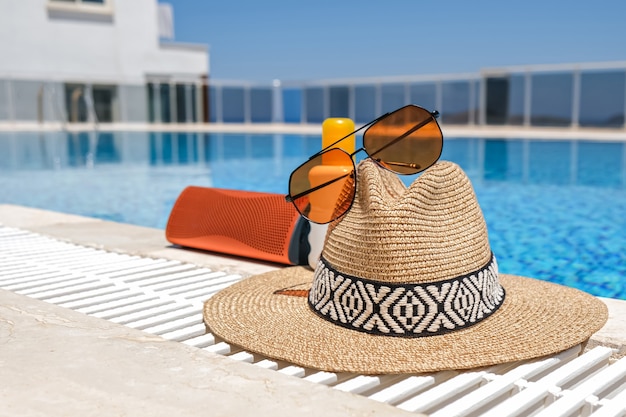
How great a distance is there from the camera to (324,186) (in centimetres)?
191

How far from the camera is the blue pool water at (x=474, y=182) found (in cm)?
465

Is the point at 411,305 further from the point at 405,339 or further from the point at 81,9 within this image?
the point at 81,9

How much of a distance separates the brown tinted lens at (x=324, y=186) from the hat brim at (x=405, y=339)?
0.98ft

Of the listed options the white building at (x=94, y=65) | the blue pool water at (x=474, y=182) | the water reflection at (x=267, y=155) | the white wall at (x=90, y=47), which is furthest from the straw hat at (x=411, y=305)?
the white wall at (x=90, y=47)

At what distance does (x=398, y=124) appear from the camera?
1896 millimetres

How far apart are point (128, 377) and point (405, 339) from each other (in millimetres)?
699

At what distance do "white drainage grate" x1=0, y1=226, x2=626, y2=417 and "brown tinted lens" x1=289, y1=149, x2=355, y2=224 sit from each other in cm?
46

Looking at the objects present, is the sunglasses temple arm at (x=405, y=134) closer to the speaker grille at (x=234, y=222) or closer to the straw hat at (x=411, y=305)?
the straw hat at (x=411, y=305)

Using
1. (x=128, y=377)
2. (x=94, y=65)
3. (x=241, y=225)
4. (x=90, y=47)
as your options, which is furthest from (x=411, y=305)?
(x=90, y=47)

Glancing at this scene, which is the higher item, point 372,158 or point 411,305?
point 372,158

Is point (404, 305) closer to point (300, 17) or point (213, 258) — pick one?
point (213, 258)

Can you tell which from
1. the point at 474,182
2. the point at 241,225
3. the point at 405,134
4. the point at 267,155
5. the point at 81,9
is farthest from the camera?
the point at 81,9

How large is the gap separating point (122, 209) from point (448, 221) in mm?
5286

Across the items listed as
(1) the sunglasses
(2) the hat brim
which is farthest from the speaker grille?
(1) the sunglasses
